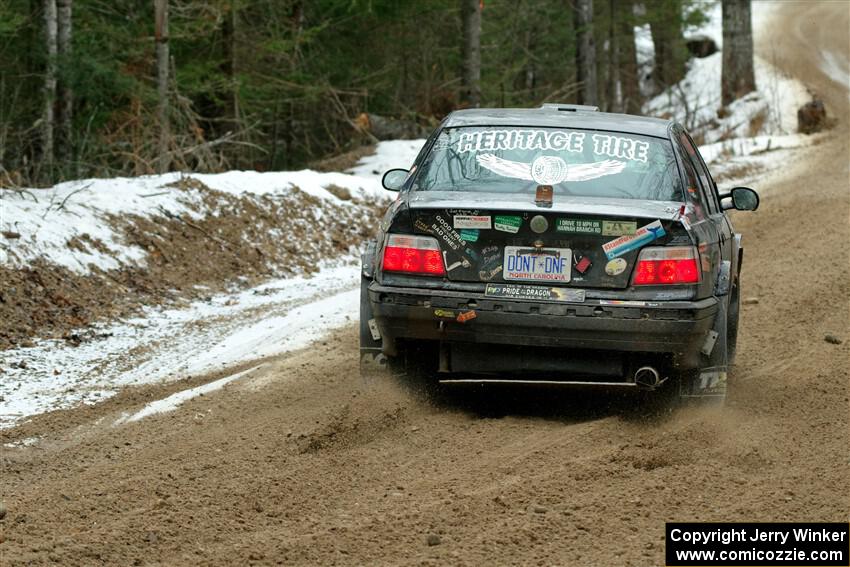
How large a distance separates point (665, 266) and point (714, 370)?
734 mm

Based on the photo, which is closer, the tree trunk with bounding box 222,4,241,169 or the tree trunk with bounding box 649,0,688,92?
the tree trunk with bounding box 222,4,241,169

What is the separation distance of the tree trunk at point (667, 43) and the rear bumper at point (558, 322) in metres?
24.5

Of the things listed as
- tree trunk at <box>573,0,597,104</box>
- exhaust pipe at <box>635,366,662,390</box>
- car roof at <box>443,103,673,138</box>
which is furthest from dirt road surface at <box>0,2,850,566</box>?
tree trunk at <box>573,0,597,104</box>

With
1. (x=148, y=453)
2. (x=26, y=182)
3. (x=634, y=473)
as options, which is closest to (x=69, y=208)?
(x=26, y=182)

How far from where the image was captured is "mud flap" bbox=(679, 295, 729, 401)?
6.02 metres

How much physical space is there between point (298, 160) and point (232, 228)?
36.4 ft

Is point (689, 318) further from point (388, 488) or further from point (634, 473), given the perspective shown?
point (388, 488)

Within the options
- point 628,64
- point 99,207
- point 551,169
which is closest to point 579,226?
point 551,169

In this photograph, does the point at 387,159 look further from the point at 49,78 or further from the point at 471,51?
the point at 49,78

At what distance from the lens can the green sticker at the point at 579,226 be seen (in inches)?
226

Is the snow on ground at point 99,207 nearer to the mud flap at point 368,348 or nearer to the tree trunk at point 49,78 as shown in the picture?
the tree trunk at point 49,78

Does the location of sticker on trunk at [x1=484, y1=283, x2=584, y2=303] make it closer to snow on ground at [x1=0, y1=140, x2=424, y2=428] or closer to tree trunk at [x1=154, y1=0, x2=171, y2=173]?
Result: snow on ground at [x1=0, y1=140, x2=424, y2=428]

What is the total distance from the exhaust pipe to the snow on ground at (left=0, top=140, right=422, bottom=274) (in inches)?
225

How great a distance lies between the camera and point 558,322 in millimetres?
5711
